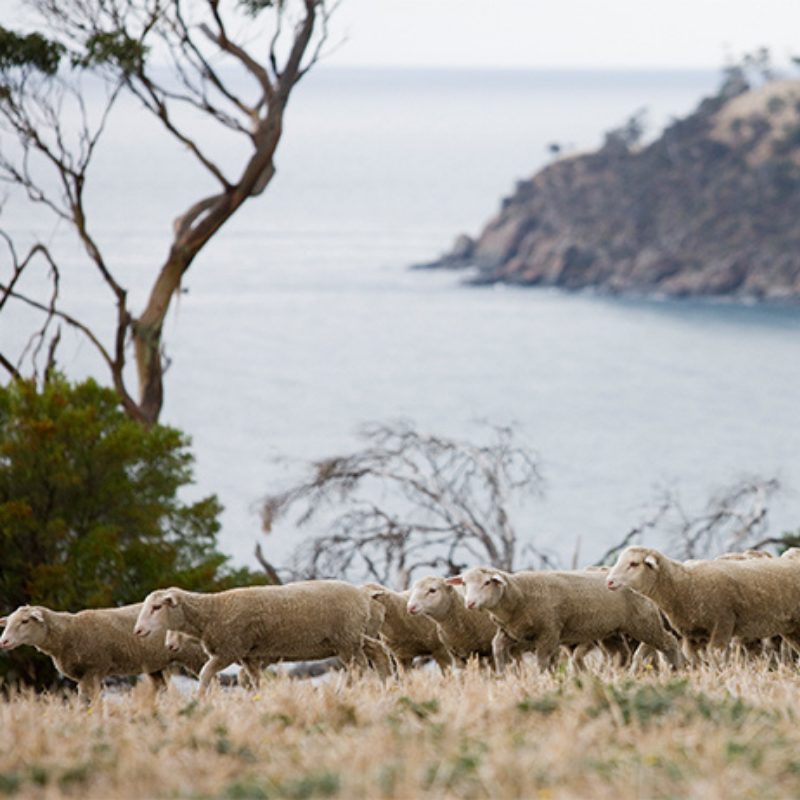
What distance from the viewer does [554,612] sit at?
919 centimetres

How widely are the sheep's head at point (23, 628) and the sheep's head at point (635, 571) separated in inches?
145

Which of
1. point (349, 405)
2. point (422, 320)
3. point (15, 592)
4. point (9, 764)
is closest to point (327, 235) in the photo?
point (422, 320)

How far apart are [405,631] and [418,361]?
6640cm

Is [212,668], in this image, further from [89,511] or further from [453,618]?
[89,511]

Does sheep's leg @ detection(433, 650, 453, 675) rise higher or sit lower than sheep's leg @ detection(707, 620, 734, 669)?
lower

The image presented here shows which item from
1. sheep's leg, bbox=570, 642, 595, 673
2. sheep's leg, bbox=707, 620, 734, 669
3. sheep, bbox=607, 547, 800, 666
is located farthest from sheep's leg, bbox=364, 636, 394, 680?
sheep's leg, bbox=707, 620, 734, 669

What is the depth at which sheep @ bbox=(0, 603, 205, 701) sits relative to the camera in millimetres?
9461

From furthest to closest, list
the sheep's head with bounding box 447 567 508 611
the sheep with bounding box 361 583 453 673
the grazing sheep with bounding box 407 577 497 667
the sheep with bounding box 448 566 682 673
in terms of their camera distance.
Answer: the sheep with bounding box 361 583 453 673
the grazing sheep with bounding box 407 577 497 667
the sheep with bounding box 448 566 682 673
the sheep's head with bounding box 447 567 508 611

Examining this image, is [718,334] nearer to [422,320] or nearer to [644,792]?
[422,320]

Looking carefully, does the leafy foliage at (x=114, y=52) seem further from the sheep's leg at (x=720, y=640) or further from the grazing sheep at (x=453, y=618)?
the sheep's leg at (x=720, y=640)

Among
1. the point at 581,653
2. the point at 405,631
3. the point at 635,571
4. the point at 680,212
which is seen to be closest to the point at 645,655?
the point at 581,653

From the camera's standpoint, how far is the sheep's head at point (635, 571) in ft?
28.6

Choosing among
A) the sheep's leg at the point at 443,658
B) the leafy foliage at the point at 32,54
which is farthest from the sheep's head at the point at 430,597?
the leafy foliage at the point at 32,54

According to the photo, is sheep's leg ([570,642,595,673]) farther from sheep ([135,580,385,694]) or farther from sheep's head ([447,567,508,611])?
sheep ([135,580,385,694])
